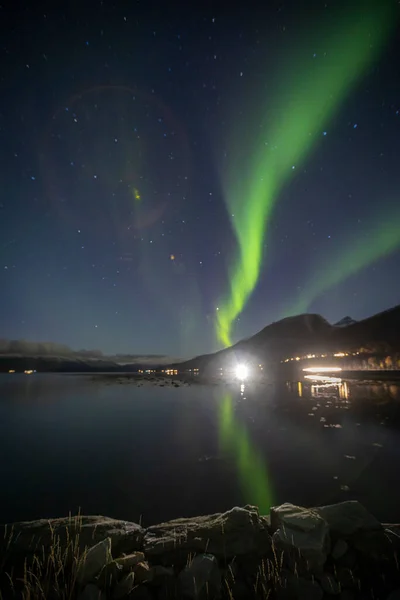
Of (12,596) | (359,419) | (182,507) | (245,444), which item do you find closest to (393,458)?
(245,444)

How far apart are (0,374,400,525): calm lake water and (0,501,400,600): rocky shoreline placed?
412 cm

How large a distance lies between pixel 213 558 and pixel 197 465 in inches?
427

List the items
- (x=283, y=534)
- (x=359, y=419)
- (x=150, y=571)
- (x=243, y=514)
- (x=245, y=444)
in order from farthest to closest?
(x=359, y=419)
(x=245, y=444)
(x=243, y=514)
(x=283, y=534)
(x=150, y=571)

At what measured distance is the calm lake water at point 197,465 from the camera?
37.0ft

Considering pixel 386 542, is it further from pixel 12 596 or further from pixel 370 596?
pixel 12 596

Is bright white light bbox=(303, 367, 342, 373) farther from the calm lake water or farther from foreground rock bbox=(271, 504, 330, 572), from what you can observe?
foreground rock bbox=(271, 504, 330, 572)

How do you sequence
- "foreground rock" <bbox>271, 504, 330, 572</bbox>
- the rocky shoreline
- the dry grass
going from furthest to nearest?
"foreground rock" <bbox>271, 504, 330, 572</bbox> < the rocky shoreline < the dry grass

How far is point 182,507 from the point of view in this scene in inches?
429

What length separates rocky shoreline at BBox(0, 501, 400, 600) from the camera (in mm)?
5273

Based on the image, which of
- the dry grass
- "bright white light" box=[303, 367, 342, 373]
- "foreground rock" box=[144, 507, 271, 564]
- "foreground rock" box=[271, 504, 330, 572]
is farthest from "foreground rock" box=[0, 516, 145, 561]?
"bright white light" box=[303, 367, 342, 373]

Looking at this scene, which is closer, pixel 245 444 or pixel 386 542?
pixel 386 542

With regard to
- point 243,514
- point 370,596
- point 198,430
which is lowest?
point 198,430

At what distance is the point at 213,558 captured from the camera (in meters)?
5.85

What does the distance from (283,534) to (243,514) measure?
1.22 m
